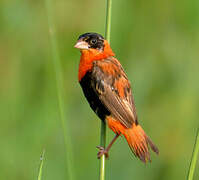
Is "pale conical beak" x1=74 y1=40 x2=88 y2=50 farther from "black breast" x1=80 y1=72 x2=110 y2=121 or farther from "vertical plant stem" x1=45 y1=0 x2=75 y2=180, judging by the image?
"vertical plant stem" x1=45 y1=0 x2=75 y2=180

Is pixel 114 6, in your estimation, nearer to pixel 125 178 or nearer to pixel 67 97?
pixel 67 97

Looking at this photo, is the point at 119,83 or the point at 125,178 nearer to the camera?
the point at 119,83

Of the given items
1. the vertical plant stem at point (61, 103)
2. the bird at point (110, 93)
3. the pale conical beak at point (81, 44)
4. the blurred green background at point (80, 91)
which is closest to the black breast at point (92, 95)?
the bird at point (110, 93)

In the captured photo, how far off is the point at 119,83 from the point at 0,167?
5.13 ft

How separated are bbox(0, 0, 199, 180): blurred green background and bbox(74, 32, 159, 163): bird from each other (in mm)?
950

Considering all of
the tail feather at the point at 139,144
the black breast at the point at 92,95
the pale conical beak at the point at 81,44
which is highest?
the pale conical beak at the point at 81,44

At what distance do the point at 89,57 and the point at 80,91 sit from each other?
5.69 ft

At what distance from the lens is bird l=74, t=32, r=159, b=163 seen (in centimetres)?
449

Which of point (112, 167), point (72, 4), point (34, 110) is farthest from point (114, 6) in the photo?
point (112, 167)

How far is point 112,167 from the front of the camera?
5461 millimetres

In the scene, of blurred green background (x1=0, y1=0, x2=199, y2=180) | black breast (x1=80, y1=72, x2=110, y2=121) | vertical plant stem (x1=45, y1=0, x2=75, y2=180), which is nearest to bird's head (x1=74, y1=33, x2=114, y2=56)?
black breast (x1=80, y1=72, x2=110, y2=121)

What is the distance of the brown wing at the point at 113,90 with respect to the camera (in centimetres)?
457

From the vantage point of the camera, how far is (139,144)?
14.6 feet

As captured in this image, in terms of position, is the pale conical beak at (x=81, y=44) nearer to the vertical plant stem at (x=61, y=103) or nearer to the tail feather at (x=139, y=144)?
the vertical plant stem at (x=61, y=103)
